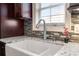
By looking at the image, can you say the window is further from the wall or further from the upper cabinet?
the wall

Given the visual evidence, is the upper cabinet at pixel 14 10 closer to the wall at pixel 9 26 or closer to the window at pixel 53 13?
the wall at pixel 9 26

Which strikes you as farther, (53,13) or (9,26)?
(9,26)

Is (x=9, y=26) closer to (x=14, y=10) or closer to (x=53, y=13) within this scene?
(x=14, y=10)

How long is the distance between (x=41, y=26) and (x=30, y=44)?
0.38 m

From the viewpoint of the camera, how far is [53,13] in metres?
1.71

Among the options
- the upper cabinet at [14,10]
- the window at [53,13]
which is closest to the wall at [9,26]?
the upper cabinet at [14,10]

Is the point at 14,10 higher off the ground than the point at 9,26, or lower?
higher

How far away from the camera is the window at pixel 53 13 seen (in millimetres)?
1543

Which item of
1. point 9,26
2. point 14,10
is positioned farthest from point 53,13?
point 9,26

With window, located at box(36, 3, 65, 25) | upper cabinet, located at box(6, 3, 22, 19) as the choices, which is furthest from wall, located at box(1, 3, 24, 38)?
window, located at box(36, 3, 65, 25)

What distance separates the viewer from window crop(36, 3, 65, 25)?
60.7 inches

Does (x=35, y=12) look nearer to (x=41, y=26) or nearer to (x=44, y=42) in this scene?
(x=41, y=26)

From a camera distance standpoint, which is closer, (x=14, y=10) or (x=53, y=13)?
(x=53, y=13)

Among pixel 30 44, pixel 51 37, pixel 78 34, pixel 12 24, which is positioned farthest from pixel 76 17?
pixel 12 24
